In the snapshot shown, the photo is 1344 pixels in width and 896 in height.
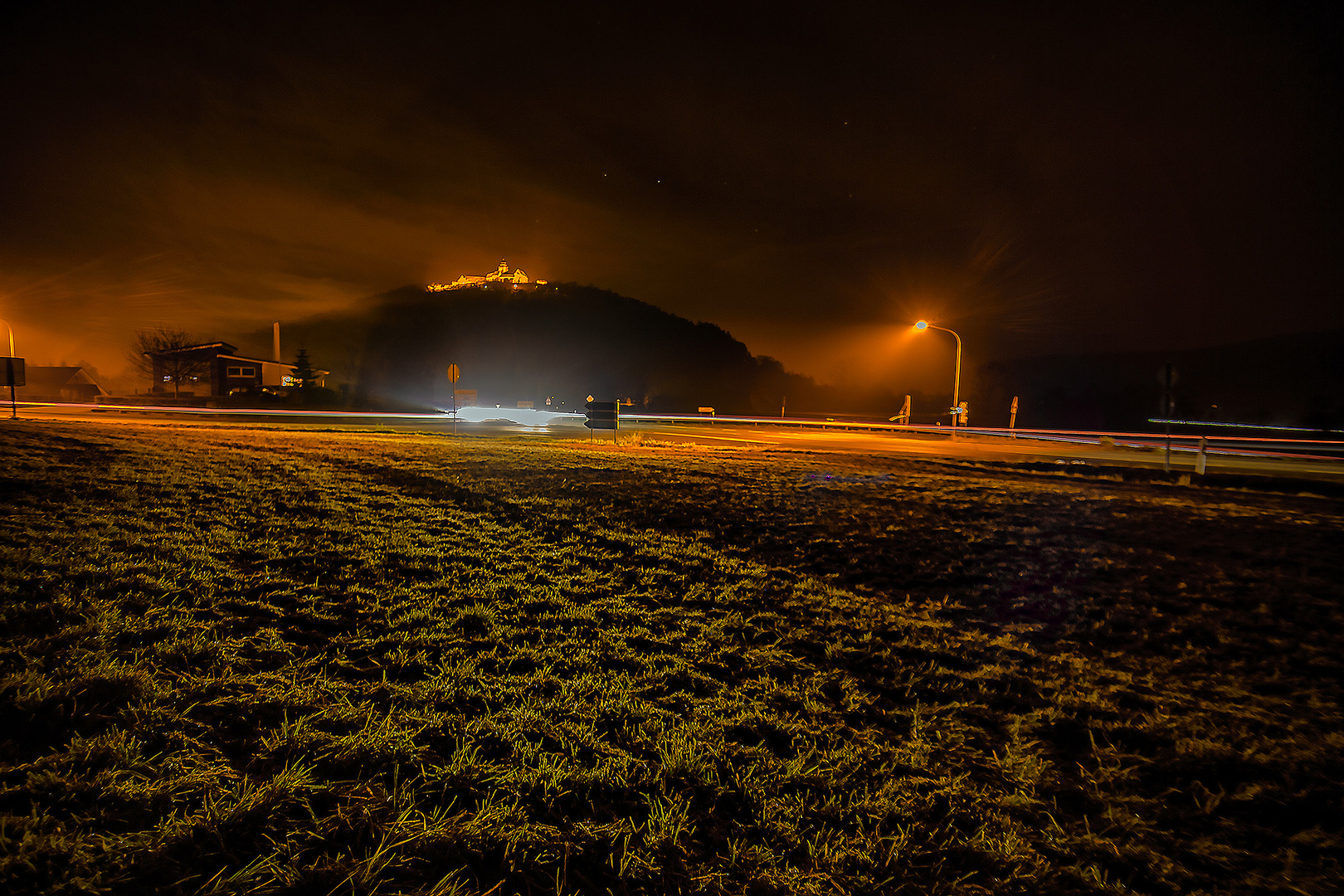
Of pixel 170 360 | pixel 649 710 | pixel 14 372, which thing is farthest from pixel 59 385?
pixel 649 710

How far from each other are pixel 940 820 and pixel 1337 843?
1629mm

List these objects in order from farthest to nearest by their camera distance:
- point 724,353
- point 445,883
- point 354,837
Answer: point 724,353, point 354,837, point 445,883

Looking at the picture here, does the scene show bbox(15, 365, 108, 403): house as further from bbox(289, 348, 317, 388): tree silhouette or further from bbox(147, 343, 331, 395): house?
bbox(289, 348, 317, 388): tree silhouette

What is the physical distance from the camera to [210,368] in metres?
66.2

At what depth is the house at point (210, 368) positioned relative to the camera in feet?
211

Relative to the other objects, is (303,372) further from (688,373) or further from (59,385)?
(688,373)

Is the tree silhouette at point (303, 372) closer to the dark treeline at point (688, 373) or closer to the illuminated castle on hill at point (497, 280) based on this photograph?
the dark treeline at point (688, 373)

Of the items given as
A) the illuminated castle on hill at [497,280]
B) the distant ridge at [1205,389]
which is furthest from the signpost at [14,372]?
the illuminated castle on hill at [497,280]

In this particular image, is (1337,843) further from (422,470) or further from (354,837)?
(422,470)

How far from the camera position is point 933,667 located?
3.72 metres

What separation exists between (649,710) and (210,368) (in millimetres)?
84833

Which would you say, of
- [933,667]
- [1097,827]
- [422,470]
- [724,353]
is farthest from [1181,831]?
[724,353]

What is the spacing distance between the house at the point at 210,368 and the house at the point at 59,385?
22.4 m

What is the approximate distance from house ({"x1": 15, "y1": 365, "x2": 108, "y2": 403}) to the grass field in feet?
346
